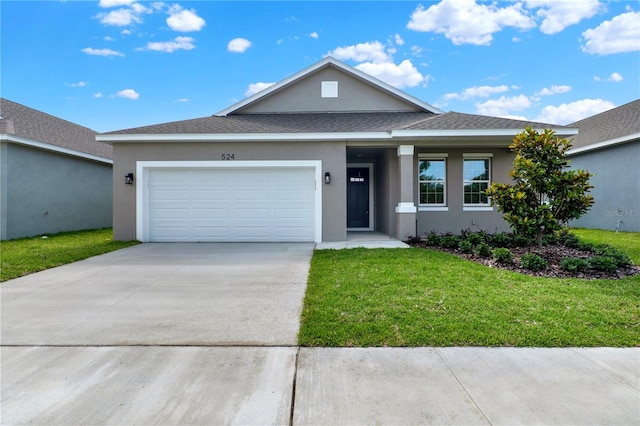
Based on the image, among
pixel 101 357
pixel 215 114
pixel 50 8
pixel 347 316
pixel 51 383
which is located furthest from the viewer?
pixel 215 114

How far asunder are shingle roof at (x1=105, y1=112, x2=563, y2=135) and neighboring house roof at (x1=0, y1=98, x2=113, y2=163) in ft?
13.3

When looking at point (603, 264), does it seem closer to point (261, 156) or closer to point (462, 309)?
point (462, 309)

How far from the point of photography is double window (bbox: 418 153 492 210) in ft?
36.7

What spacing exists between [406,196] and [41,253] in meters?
9.79

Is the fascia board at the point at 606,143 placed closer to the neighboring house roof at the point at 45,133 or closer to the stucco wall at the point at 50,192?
the neighboring house roof at the point at 45,133

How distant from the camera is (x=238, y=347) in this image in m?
3.28

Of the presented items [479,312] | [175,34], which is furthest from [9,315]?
[175,34]

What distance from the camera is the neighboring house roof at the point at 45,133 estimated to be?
11383mm

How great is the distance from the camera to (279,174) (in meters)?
10.2

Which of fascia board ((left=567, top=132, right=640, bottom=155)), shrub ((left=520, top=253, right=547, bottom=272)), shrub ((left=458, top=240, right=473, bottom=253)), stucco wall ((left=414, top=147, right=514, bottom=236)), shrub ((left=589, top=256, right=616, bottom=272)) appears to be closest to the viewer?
shrub ((left=589, top=256, right=616, bottom=272))

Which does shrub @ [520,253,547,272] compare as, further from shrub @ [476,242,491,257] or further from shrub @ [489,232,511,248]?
shrub @ [489,232,511,248]

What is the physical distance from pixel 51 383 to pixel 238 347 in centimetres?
148

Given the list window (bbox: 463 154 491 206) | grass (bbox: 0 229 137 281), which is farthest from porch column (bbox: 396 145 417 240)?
grass (bbox: 0 229 137 281)

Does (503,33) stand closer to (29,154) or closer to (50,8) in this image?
(50,8)
